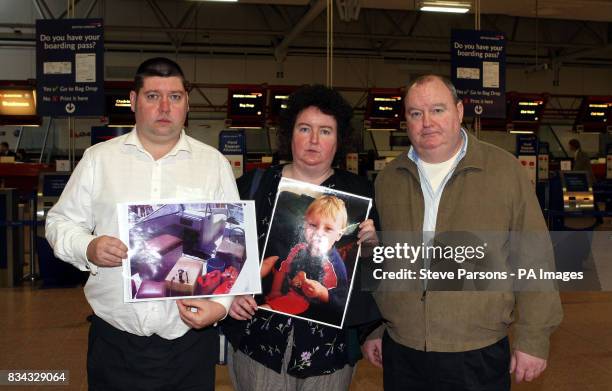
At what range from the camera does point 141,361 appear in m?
1.98

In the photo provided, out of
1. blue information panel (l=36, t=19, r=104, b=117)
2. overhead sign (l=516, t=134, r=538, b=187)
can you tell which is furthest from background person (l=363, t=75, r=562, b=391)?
overhead sign (l=516, t=134, r=538, b=187)

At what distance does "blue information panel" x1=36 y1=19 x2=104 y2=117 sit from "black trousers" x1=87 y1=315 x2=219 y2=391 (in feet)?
18.4

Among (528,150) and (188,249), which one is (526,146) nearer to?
(528,150)

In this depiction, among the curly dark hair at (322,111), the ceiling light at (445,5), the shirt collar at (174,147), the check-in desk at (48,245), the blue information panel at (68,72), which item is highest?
the ceiling light at (445,5)

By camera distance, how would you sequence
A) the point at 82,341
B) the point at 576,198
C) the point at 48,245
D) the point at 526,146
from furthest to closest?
the point at 576,198 < the point at 526,146 < the point at 48,245 < the point at 82,341

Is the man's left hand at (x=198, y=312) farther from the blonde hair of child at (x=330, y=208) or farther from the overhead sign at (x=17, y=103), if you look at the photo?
the overhead sign at (x=17, y=103)

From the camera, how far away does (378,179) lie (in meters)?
2.35

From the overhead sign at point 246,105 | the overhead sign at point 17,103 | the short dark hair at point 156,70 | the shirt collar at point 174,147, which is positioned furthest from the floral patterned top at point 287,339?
the overhead sign at point 17,103

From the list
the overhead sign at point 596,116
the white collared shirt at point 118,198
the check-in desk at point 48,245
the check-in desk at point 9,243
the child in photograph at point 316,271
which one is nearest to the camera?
the white collared shirt at point 118,198

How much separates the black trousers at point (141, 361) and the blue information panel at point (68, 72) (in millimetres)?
5598

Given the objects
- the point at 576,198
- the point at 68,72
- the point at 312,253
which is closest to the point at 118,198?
the point at 312,253

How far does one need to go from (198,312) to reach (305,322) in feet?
1.29

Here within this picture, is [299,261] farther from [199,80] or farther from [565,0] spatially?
[199,80]

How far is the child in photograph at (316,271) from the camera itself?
2.06 meters
